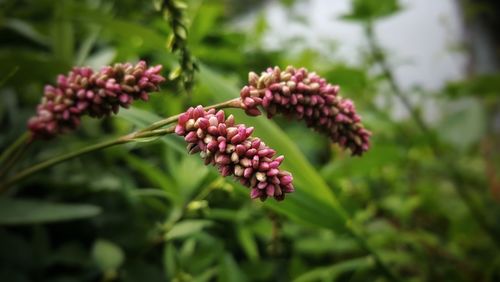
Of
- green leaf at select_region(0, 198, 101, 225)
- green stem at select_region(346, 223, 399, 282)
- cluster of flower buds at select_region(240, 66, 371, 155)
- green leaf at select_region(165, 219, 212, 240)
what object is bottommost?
green stem at select_region(346, 223, 399, 282)

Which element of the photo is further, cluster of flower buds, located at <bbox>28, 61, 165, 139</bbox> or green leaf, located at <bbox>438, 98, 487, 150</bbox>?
green leaf, located at <bbox>438, 98, 487, 150</bbox>

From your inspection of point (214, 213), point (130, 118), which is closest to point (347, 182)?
point (214, 213)

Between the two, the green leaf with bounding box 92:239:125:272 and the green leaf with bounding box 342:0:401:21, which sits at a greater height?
the green leaf with bounding box 342:0:401:21

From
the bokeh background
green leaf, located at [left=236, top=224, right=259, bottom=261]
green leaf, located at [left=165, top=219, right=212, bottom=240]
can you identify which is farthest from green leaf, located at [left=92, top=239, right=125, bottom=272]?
green leaf, located at [left=236, top=224, right=259, bottom=261]

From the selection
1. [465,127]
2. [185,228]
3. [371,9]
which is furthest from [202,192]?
[465,127]

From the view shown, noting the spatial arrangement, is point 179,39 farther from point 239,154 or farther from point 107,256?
point 107,256

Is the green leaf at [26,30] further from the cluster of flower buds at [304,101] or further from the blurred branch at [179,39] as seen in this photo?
the cluster of flower buds at [304,101]

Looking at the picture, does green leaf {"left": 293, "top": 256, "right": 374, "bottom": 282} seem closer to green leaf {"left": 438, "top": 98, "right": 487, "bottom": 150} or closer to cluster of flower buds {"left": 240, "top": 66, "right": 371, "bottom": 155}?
cluster of flower buds {"left": 240, "top": 66, "right": 371, "bottom": 155}
